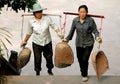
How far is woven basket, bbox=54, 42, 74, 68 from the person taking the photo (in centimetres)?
1110

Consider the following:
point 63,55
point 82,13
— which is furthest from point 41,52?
point 82,13

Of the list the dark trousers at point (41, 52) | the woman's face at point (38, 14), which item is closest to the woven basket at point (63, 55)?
the dark trousers at point (41, 52)

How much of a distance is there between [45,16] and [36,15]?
18 cm

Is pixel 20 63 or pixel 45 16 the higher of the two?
pixel 45 16

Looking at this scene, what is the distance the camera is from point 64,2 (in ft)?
65.3

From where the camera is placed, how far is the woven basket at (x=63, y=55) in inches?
437

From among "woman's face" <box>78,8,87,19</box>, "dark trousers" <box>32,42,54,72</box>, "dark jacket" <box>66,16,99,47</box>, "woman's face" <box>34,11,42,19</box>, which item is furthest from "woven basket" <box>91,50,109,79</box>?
"woman's face" <box>34,11,42,19</box>

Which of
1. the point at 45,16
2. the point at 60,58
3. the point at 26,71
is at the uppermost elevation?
the point at 45,16

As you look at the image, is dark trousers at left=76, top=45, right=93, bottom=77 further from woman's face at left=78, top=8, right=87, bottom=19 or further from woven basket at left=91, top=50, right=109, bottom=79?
woman's face at left=78, top=8, right=87, bottom=19

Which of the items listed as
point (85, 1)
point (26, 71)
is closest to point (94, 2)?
point (85, 1)

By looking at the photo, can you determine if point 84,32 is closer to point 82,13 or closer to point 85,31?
point 85,31

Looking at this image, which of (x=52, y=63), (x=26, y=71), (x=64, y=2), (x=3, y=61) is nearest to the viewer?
(x=3, y=61)

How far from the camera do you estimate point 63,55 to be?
11164 mm

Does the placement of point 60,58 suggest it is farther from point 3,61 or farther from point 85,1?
point 85,1
